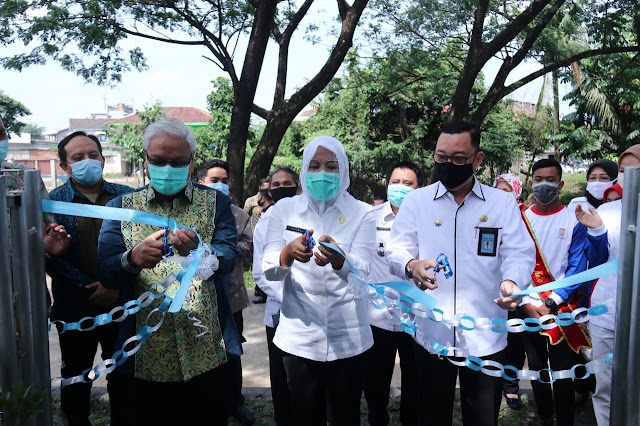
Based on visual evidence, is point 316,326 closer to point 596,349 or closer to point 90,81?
point 596,349

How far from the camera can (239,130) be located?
35.0 feet

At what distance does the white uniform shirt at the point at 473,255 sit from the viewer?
2.87 meters

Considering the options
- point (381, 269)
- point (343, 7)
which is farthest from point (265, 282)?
point (343, 7)

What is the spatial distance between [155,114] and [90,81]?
12.5 meters

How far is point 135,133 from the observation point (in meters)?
25.1

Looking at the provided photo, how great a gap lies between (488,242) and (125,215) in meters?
1.77

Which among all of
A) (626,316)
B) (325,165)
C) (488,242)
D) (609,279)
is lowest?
(609,279)

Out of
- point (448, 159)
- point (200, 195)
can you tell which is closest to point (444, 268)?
point (448, 159)

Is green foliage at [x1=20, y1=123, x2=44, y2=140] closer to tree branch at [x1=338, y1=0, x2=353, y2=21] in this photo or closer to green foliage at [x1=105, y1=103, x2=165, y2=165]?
green foliage at [x1=105, y1=103, x2=165, y2=165]

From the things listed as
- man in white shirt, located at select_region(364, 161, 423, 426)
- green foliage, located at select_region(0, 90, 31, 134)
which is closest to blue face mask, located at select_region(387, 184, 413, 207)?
man in white shirt, located at select_region(364, 161, 423, 426)

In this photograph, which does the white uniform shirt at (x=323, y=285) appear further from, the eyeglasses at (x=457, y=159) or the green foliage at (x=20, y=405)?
the green foliage at (x=20, y=405)

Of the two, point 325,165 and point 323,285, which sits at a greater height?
point 325,165

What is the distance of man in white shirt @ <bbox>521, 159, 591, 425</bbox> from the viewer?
147 inches

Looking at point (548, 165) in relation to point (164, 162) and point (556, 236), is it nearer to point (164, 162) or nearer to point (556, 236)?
point (556, 236)
